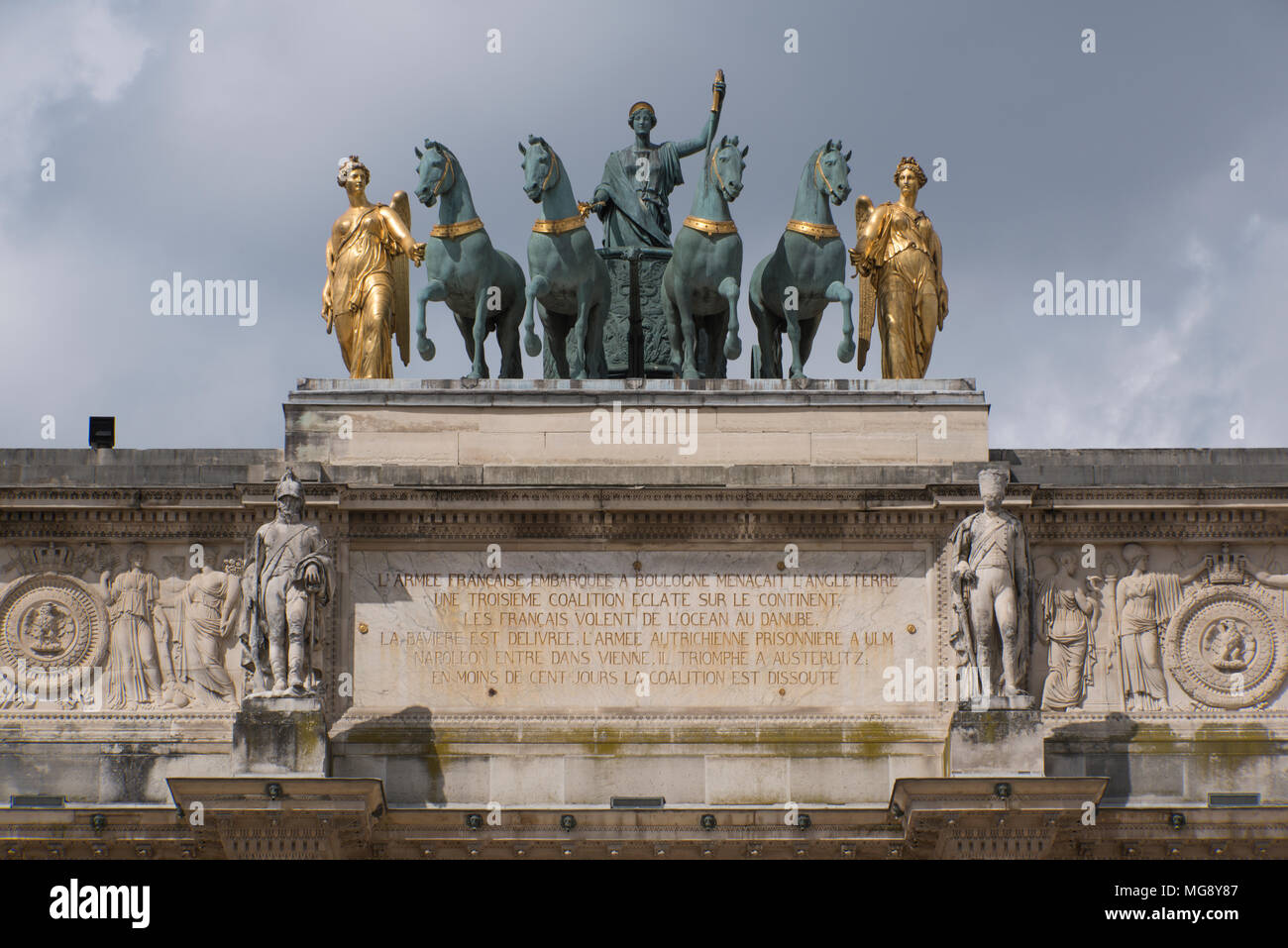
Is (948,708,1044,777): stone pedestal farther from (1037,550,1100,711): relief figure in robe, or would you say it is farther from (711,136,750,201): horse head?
(711,136,750,201): horse head

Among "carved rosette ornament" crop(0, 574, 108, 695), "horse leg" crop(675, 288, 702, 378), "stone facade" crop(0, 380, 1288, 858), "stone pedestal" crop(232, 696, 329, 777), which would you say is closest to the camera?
"stone pedestal" crop(232, 696, 329, 777)

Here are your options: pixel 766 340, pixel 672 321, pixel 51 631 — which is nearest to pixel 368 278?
pixel 672 321

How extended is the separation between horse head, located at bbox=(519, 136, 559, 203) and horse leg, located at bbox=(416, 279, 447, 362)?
154 centimetres

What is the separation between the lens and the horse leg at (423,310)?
32.4 meters

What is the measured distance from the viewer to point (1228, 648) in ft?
101

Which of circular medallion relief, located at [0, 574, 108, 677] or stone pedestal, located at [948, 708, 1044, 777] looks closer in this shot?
stone pedestal, located at [948, 708, 1044, 777]

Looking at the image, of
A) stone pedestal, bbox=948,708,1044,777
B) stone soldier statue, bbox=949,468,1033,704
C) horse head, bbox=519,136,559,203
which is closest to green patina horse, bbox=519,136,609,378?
horse head, bbox=519,136,559,203

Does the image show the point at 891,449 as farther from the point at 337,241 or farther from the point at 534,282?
the point at 337,241

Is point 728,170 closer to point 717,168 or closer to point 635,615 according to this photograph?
point 717,168

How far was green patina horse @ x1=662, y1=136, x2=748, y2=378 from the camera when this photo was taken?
3256 cm

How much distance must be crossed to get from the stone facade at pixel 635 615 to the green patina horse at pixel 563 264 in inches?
68.7

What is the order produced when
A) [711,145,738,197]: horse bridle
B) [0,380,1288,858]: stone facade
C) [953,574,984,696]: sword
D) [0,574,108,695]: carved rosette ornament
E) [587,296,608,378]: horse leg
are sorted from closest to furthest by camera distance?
[953,574,984,696]: sword < [0,380,1288,858]: stone facade < [0,574,108,695]: carved rosette ornament < [711,145,738,197]: horse bridle < [587,296,608,378]: horse leg

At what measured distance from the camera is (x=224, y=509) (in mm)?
30750
